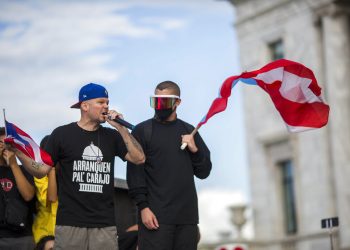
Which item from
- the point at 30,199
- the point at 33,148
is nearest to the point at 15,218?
the point at 30,199

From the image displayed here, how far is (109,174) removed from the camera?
363 inches

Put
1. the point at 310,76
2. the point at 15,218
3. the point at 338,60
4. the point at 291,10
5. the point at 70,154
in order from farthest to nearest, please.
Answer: the point at 291,10
the point at 338,60
the point at 310,76
the point at 15,218
the point at 70,154

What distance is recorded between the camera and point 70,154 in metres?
9.16

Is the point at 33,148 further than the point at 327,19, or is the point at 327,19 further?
the point at 327,19

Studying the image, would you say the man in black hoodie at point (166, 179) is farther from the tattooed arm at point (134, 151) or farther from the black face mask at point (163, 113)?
the tattooed arm at point (134, 151)

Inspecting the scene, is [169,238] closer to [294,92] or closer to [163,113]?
→ [163,113]

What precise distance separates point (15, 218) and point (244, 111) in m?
30.0

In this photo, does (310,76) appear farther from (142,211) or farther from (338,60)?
(338,60)

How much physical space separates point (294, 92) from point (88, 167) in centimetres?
268

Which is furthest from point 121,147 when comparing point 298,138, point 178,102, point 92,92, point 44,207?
point 298,138

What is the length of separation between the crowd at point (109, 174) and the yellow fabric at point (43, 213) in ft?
0.12

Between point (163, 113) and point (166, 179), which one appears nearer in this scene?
point (166, 179)

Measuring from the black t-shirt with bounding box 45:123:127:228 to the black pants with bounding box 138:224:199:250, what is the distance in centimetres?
36

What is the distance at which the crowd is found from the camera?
9047mm
